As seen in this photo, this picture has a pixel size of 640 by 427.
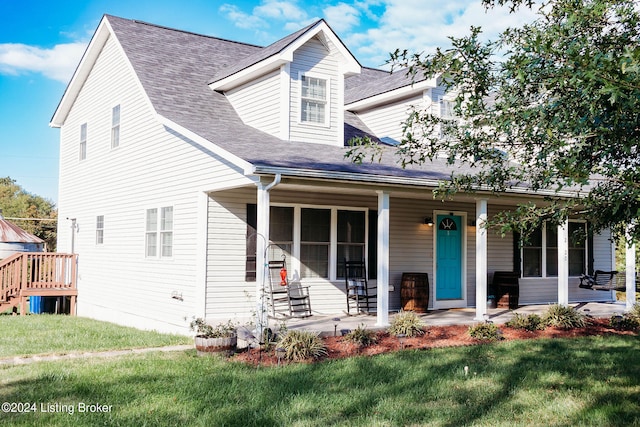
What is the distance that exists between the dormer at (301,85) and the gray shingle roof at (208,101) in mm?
312

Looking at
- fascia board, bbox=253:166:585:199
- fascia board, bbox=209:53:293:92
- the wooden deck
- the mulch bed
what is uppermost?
fascia board, bbox=209:53:293:92

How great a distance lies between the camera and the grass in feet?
30.1

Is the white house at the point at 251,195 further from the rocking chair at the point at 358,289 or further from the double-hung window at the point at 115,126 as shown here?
the rocking chair at the point at 358,289

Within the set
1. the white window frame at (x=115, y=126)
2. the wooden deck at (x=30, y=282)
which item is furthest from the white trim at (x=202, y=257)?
the wooden deck at (x=30, y=282)

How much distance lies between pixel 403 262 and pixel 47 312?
9973mm

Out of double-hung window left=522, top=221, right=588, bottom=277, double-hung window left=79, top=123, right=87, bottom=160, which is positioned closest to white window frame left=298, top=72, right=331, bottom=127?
double-hung window left=522, top=221, right=588, bottom=277

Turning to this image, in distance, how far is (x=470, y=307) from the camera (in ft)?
45.7

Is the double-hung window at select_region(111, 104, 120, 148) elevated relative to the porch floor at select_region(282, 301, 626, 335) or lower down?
elevated

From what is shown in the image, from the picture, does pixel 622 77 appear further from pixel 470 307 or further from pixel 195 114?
pixel 470 307

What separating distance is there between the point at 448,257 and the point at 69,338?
8.01m

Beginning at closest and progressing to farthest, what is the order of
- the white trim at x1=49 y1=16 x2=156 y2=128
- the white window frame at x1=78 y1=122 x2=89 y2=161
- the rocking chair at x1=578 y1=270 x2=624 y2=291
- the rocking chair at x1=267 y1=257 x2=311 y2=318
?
the rocking chair at x1=267 y1=257 x2=311 y2=318, the white trim at x1=49 y1=16 x2=156 y2=128, the rocking chair at x1=578 y1=270 x2=624 y2=291, the white window frame at x1=78 y1=122 x2=89 y2=161

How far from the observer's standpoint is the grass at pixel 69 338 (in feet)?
30.1

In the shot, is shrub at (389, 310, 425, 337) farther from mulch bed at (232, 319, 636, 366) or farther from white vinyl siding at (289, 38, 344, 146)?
white vinyl siding at (289, 38, 344, 146)

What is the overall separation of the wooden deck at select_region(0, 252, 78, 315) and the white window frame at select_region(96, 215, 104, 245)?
1.27 m
